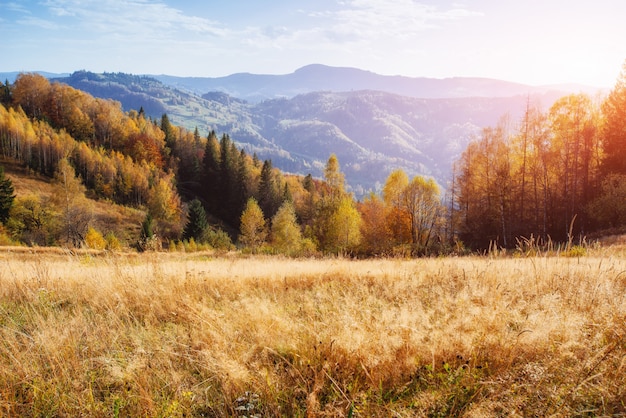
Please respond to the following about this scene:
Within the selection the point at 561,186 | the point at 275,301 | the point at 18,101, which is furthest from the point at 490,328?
the point at 18,101

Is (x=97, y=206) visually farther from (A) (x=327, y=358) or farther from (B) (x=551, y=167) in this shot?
(A) (x=327, y=358)

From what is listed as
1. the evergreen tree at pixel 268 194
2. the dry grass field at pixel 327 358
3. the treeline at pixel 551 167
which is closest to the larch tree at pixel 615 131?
the treeline at pixel 551 167

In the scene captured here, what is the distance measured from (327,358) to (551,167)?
39.8m

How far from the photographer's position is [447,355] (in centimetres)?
352

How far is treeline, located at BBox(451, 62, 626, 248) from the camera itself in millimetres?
32125

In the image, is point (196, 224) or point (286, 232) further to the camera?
point (196, 224)

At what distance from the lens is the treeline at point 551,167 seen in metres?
32.1

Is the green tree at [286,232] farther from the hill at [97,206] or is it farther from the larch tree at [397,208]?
the hill at [97,206]

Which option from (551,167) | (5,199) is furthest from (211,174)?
(551,167)

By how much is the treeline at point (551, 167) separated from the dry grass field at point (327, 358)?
101 ft

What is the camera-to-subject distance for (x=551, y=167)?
34.5 meters

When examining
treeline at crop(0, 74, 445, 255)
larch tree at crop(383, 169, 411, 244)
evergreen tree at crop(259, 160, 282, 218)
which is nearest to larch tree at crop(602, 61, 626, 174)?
treeline at crop(0, 74, 445, 255)

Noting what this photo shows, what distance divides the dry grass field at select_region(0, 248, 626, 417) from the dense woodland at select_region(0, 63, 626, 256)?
3.15 meters

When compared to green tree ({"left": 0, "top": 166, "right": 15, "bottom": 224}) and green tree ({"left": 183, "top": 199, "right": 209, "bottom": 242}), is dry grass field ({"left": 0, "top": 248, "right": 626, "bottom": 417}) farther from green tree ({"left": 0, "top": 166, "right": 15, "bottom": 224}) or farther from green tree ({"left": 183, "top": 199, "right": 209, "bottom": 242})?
green tree ({"left": 0, "top": 166, "right": 15, "bottom": 224})
